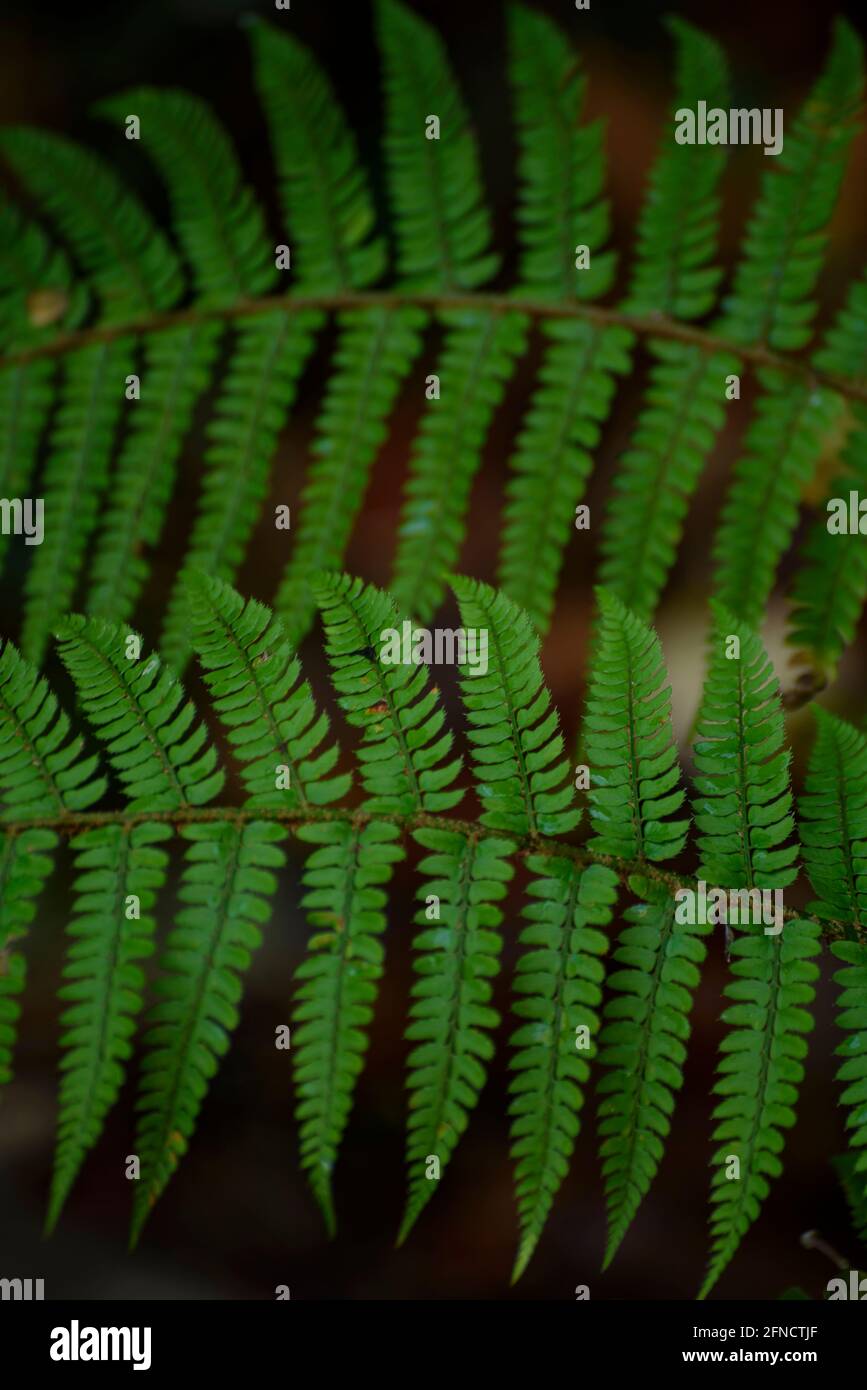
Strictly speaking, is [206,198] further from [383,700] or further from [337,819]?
[337,819]

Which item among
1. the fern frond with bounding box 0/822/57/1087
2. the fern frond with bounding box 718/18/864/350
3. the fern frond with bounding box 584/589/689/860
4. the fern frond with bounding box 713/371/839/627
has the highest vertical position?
the fern frond with bounding box 718/18/864/350

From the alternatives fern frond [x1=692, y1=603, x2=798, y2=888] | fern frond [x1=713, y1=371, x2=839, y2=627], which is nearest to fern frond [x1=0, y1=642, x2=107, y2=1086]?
fern frond [x1=692, y1=603, x2=798, y2=888]

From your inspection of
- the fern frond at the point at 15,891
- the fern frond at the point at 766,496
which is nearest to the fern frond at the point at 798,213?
the fern frond at the point at 766,496

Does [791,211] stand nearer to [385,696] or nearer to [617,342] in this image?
[617,342]

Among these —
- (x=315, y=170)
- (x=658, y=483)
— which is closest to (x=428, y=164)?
(x=315, y=170)

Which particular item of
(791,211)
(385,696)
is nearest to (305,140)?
(791,211)

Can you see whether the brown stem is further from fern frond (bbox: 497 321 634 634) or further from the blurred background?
the blurred background
